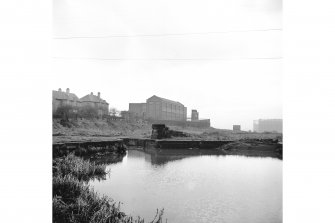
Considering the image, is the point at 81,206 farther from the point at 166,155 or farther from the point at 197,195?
the point at 166,155

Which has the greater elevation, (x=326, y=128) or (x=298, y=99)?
(x=298, y=99)

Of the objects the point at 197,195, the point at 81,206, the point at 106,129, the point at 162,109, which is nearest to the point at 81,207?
the point at 81,206

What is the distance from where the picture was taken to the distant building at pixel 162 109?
388 inches

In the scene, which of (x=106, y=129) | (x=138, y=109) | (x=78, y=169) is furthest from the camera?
(x=138, y=109)

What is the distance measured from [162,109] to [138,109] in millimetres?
1016

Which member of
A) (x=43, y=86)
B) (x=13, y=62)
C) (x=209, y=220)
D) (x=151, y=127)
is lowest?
(x=209, y=220)

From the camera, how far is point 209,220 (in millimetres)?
2469

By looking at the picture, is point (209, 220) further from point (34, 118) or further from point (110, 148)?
point (110, 148)

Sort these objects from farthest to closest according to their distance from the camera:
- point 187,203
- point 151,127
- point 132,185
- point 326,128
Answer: point 151,127, point 132,185, point 187,203, point 326,128

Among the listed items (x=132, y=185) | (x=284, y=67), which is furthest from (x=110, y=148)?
(x=284, y=67)

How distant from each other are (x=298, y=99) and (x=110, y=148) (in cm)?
613

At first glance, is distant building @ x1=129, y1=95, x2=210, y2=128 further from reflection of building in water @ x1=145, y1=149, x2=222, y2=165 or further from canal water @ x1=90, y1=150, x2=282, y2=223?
canal water @ x1=90, y1=150, x2=282, y2=223

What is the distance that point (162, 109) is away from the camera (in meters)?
9.89

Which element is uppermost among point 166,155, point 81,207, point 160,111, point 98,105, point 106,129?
point 98,105
